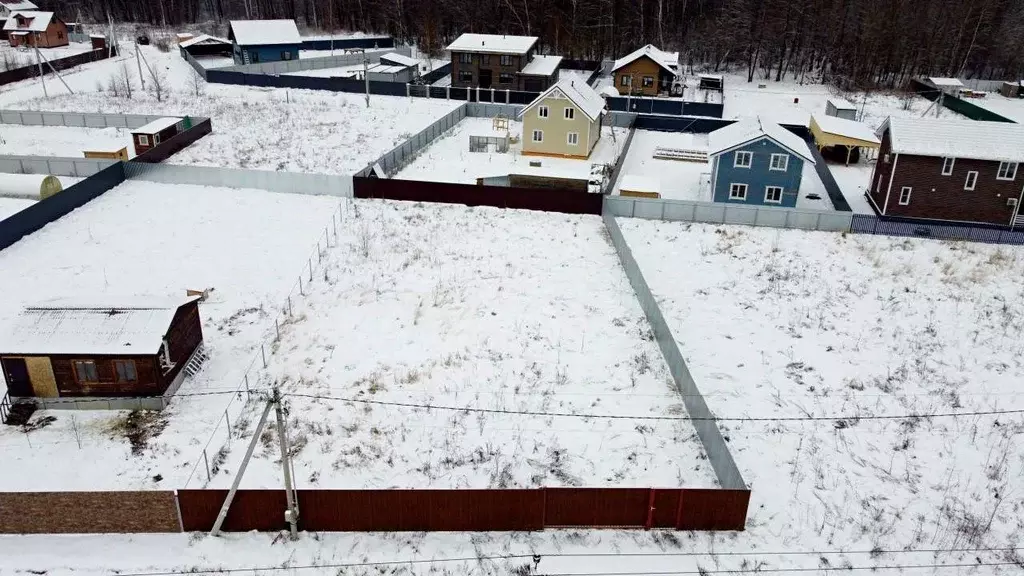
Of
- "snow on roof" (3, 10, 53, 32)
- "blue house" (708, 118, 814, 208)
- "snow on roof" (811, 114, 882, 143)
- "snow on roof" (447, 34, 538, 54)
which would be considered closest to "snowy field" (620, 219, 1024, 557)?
"blue house" (708, 118, 814, 208)

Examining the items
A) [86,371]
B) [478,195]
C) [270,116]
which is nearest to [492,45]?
[270,116]

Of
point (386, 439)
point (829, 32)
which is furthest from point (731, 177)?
point (829, 32)

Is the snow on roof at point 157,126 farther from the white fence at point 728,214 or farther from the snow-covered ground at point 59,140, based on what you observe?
the white fence at point 728,214

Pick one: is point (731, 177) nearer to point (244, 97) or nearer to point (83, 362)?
point (83, 362)

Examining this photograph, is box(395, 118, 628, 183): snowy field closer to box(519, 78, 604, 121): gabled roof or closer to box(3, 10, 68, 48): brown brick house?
box(519, 78, 604, 121): gabled roof

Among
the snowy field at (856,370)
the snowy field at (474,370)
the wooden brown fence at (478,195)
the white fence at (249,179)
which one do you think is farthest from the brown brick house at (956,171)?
the white fence at (249,179)

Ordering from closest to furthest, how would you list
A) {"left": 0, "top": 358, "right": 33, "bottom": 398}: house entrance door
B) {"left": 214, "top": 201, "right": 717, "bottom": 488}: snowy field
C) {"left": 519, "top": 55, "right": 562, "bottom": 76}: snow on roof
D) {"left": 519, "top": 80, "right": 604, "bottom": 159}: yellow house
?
{"left": 214, "top": 201, "right": 717, "bottom": 488}: snowy field, {"left": 0, "top": 358, "right": 33, "bottom": 398}: house entrance door, {"left": 519, "top": 80, "right": 604, "bottom": 159}: yellow house, {"left": 519, "top": 55, "right": 562, "bottom": 76}: snow on roof

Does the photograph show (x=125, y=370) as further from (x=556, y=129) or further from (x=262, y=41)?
(x=262, y=41)
